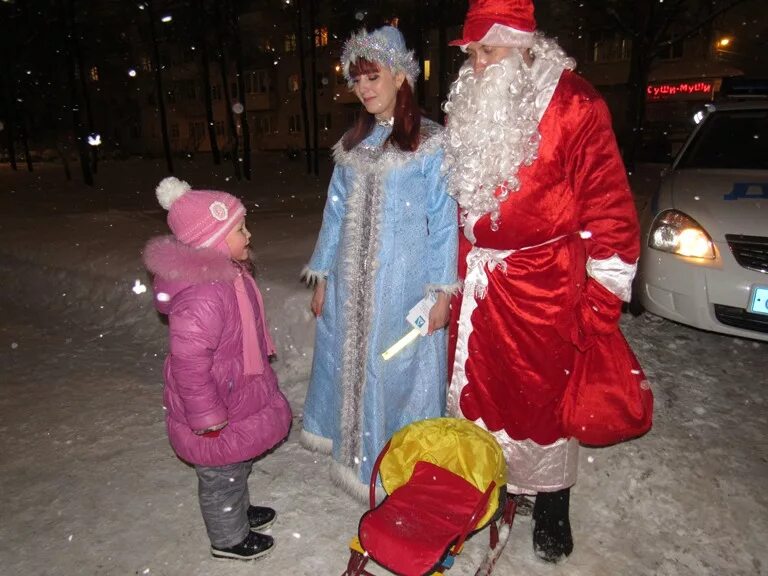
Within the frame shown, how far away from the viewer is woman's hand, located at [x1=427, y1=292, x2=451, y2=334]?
2.66 m

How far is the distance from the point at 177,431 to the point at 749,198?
4.20m

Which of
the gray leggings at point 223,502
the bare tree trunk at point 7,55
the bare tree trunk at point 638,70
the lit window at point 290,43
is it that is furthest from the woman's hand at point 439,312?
the lit window at point 290,43

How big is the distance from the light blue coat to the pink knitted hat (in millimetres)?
634

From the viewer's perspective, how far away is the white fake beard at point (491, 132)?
2273 mm

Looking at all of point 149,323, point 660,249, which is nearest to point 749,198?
point 660,249

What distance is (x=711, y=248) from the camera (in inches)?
157

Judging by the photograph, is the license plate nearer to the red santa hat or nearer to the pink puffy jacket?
the red santa hat

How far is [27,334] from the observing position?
576 centimetres

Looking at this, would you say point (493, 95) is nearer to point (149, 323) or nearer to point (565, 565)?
point (565, 565)

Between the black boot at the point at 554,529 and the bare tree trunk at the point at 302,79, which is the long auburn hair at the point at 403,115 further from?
the bare tree trunk at the point at 302,79

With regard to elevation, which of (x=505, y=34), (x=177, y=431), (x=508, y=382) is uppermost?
(x=505, y=34)

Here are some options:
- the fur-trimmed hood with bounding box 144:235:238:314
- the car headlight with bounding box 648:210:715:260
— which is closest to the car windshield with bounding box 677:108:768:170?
the car headlight with bounding box 648:210:715:260

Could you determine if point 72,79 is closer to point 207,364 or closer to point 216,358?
point 216,358

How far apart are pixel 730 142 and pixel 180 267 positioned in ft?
16.8
